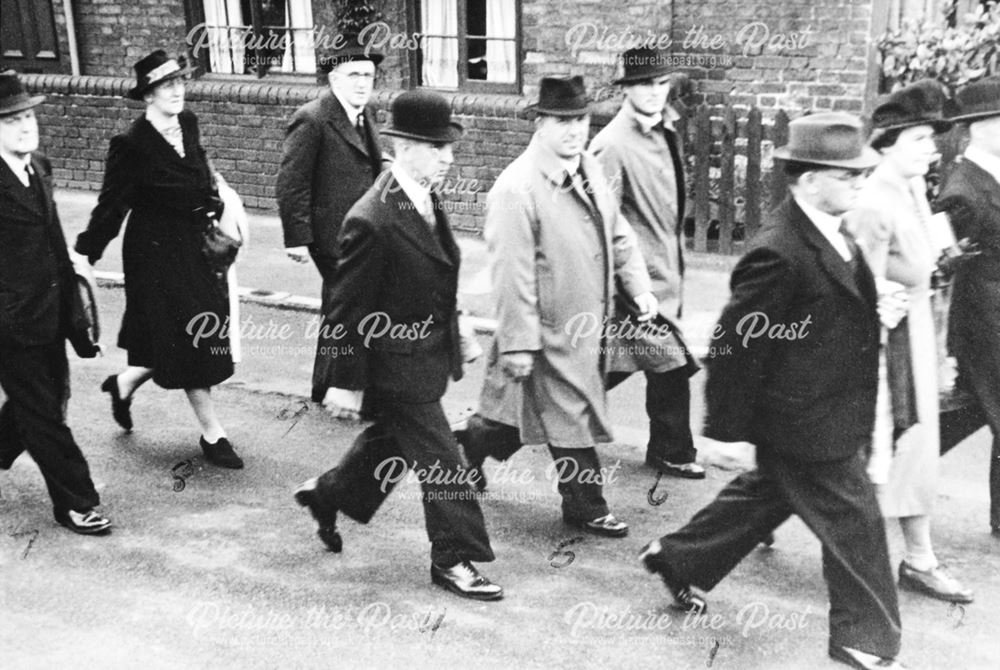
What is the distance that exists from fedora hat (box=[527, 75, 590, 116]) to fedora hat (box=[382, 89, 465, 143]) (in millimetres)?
649

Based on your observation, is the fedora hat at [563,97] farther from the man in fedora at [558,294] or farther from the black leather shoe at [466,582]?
the black leather shoe at [466,582]

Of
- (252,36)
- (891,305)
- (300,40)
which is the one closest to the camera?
(891,305)

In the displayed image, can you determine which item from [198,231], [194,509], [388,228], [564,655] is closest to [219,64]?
[198,231]

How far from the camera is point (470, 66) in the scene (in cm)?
1193

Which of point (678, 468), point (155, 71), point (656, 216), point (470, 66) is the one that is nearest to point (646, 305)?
point (656, 216)

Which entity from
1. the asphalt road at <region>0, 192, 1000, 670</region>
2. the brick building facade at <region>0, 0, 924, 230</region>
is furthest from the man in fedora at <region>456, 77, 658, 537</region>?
the brick building facade at <region>0, 0, 924, 230</region>

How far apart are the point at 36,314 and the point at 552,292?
2.32 meters

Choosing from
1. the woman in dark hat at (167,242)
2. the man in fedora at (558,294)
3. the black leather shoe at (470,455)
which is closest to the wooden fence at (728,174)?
the man in fedora at (558,294)

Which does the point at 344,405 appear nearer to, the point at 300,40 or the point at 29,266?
the point at 29,266

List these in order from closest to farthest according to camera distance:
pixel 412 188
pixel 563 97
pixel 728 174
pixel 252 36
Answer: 1. pixel 412 188
2. pixel 563 97
3. pixel 728 174
4. pixel 252 36

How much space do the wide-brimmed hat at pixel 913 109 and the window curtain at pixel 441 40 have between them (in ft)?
24.6

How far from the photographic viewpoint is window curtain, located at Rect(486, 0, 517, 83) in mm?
11648

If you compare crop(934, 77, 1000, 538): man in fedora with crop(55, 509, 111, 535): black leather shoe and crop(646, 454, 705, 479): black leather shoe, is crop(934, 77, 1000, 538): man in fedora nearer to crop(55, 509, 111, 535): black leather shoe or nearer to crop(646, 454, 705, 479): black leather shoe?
crop(646, 454, 705, 479): black leather shoe

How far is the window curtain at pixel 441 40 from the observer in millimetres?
11969
